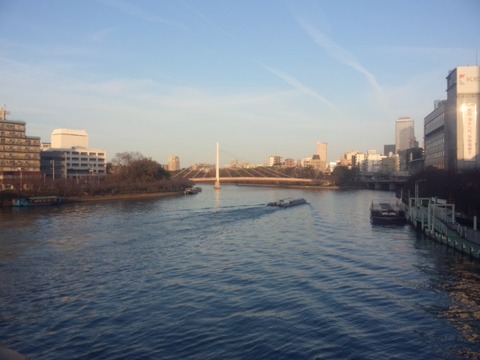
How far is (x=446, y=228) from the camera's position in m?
10.1

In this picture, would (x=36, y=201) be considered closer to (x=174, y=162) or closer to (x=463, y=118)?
(x=463, y=118)

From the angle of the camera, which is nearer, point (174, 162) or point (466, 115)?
point (466, 115)

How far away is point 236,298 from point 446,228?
6.37 metres

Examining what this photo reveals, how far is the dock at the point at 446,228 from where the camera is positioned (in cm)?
855

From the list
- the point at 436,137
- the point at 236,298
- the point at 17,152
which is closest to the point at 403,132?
the point at 436,137

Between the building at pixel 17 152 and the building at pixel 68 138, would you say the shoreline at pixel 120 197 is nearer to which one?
the building at pixel 17 152

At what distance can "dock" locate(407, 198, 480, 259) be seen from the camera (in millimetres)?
8547

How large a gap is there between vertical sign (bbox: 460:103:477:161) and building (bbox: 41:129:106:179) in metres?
25.1

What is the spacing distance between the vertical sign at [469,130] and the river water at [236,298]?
1460cm

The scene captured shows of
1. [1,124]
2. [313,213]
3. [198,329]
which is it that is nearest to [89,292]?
[198,329]

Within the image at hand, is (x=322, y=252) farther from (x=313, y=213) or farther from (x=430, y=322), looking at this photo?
(x=313, y=213)

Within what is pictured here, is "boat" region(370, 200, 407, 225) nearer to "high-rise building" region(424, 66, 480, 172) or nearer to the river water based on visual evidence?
the river water

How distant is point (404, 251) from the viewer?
30.5 feet

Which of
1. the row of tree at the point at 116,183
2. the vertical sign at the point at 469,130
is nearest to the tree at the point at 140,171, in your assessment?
the row of tree at the point at 116,183
